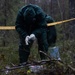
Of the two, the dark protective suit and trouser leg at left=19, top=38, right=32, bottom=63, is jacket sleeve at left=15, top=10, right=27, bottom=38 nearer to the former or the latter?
the dark protective suit

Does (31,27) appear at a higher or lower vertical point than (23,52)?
higher

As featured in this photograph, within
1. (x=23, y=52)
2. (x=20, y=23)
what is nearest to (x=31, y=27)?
(x=20, y=23)

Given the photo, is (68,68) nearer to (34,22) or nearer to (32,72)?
(32,72)

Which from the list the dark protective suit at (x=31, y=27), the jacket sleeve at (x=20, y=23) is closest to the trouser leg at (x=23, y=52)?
the dark protective suit at (x=31, y=27)

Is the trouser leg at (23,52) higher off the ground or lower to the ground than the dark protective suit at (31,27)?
lower

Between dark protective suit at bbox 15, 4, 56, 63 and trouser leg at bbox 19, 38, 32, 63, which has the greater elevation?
dark protective suit at bbox 15, 4, 56, 63

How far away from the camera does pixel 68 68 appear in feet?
13.2

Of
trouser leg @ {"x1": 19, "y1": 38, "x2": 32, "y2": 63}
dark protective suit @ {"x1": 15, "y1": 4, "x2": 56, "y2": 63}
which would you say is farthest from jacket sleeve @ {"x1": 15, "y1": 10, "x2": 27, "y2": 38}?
trouser leg @ {"x1": 19, "y1": 38, "x2": 32, "y2": 63}

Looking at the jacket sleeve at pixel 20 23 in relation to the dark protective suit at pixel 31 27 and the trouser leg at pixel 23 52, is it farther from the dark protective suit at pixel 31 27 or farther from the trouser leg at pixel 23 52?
the trouser leg at pixel 23 52

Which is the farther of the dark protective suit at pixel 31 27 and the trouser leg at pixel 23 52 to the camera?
the trouser leg at pixel 23 52

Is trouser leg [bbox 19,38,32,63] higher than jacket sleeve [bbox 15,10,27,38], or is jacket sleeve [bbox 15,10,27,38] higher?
jacket sleeve [bbox 15,10,27,38]

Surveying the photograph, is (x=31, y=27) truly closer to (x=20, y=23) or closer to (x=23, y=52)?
(x=20, y=23)

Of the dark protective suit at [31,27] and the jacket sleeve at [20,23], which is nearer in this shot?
the dark protective suit at [31,27]

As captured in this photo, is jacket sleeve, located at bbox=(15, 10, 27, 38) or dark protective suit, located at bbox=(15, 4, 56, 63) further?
jacket sleeve, located at bbox=(15, 10, 27, 38)
